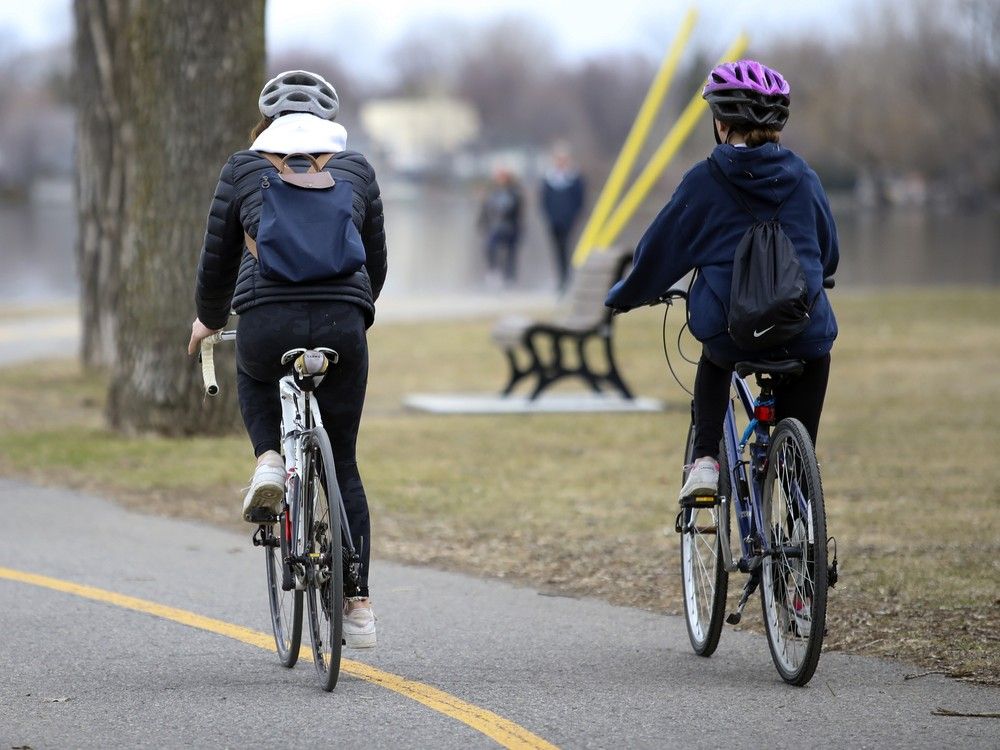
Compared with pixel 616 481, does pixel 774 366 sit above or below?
above

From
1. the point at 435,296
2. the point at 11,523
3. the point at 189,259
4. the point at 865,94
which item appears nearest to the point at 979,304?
the point at 435,296

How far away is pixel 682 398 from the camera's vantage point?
543 inches

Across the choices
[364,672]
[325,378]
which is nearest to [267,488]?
[325,378]

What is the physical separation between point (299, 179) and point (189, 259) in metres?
5.80

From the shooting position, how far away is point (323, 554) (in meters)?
5.12

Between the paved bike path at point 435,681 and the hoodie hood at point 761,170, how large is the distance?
1536mm

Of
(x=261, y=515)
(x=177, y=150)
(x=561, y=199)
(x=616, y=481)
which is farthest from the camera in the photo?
(x=561, y=199)

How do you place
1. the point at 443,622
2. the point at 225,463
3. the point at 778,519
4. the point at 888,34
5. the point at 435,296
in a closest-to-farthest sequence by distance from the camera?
the point at 778,519 → the point at 443,622 → the point at 225,463 → the point at 435,296 → the point at 888,34

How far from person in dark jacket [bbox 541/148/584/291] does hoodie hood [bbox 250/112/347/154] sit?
19.7 metres

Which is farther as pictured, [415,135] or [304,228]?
[415,135]

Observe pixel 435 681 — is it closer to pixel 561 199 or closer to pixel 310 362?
pixel 310 362

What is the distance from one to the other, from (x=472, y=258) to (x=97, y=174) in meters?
23.7

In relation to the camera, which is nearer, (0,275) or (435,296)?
(435,296)

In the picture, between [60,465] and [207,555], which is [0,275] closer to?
[60,465]
